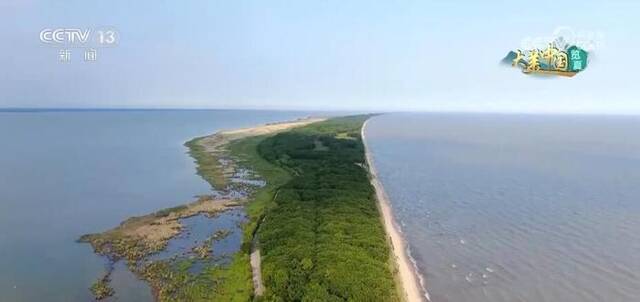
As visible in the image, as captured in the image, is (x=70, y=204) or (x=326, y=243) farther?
(x=70, y=204)

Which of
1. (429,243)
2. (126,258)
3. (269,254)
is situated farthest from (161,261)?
(429,243)

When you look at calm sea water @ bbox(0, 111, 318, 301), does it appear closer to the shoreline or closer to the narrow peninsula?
the narrow peninsula

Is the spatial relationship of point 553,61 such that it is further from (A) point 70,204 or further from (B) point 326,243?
(A) point 70,204

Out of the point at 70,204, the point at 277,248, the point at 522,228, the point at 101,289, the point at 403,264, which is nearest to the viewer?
the point at 101,289

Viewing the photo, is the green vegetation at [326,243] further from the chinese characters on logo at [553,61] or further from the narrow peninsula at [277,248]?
the chinese characters on logo at [553,61]

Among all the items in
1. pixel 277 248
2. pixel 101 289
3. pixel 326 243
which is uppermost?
pixel 326 243

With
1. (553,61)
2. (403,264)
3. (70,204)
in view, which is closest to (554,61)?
(553,61)

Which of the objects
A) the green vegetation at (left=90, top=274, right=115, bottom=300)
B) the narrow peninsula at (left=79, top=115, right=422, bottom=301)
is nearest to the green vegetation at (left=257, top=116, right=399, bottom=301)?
the narrow peninsula at (left=79, top=115, right=422, bottom=301)

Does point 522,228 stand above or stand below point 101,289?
above
